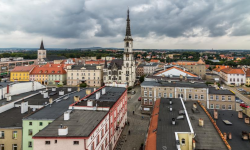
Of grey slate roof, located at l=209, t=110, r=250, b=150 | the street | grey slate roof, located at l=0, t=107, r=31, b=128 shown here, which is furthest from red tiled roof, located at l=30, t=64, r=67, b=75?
grey slate roof, located at l=209, t=110, r=250, b=150

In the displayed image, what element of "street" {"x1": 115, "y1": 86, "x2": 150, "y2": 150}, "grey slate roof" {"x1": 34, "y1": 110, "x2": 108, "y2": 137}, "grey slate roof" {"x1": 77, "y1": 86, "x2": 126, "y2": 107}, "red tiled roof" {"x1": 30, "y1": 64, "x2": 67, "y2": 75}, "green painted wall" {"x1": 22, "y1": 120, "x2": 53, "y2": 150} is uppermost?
"red tiled roof" {"x1": 30, "y1": 64, "x2": 67, "y2": 75}

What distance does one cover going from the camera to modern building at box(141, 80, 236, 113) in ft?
131

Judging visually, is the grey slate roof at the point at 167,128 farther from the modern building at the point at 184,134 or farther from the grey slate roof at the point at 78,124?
the grey slate roof at the point at 78,124

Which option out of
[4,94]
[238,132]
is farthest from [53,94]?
[238,132]

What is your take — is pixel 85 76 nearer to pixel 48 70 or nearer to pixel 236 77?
pixel 48 70

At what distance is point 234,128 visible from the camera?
2370 centimetres

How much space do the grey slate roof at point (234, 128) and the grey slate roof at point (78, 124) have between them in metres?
14.9

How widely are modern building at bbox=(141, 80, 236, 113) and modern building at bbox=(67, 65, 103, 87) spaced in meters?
48.6

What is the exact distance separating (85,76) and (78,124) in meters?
71.6

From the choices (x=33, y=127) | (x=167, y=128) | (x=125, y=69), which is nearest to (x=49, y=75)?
(x=125, y=69)

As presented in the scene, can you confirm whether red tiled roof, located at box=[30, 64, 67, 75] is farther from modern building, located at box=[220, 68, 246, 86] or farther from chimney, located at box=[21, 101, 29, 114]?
modern building, located at box=[220, 68, 246, 86]

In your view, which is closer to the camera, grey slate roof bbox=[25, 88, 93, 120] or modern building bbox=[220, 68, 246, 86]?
grey slate roof bbox=[25, 88, 93, 120]

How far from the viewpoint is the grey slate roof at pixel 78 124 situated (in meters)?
19.1

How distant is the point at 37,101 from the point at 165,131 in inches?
929
